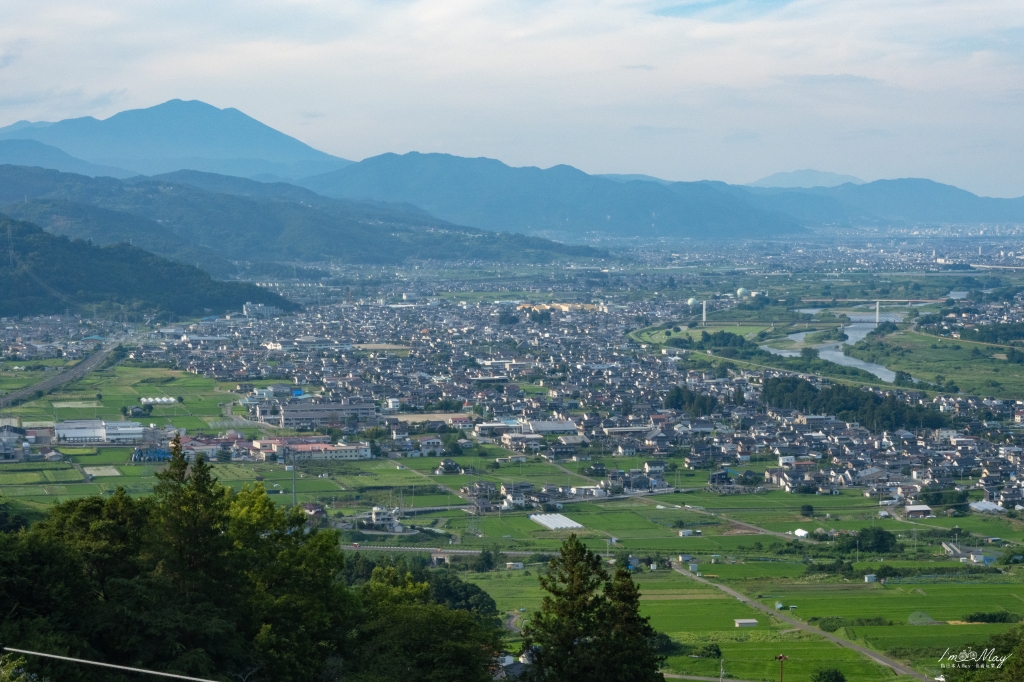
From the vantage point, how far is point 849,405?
86.3 ft

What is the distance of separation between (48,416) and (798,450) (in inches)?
543

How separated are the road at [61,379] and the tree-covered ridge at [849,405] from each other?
15548mm

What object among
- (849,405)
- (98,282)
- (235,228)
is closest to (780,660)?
(849,405)

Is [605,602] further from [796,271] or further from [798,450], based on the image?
[796,271]

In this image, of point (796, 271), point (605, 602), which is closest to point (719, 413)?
point (605, 602)

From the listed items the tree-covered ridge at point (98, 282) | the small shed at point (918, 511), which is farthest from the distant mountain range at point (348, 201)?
the small shed at point (918, 511)

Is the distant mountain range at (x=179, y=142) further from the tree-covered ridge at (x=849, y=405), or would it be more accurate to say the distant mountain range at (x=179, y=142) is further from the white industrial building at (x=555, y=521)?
the white industrial building at (x=555, y=521)

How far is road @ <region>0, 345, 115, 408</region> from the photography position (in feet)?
85.3

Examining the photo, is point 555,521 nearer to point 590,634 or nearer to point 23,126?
point 590,634

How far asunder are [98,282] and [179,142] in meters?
133

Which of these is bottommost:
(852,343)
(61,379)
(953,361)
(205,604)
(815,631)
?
(815,631)

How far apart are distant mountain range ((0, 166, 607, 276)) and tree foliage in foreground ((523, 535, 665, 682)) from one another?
5683cm

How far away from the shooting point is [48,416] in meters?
23.8

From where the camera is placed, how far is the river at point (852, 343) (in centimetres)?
3297
